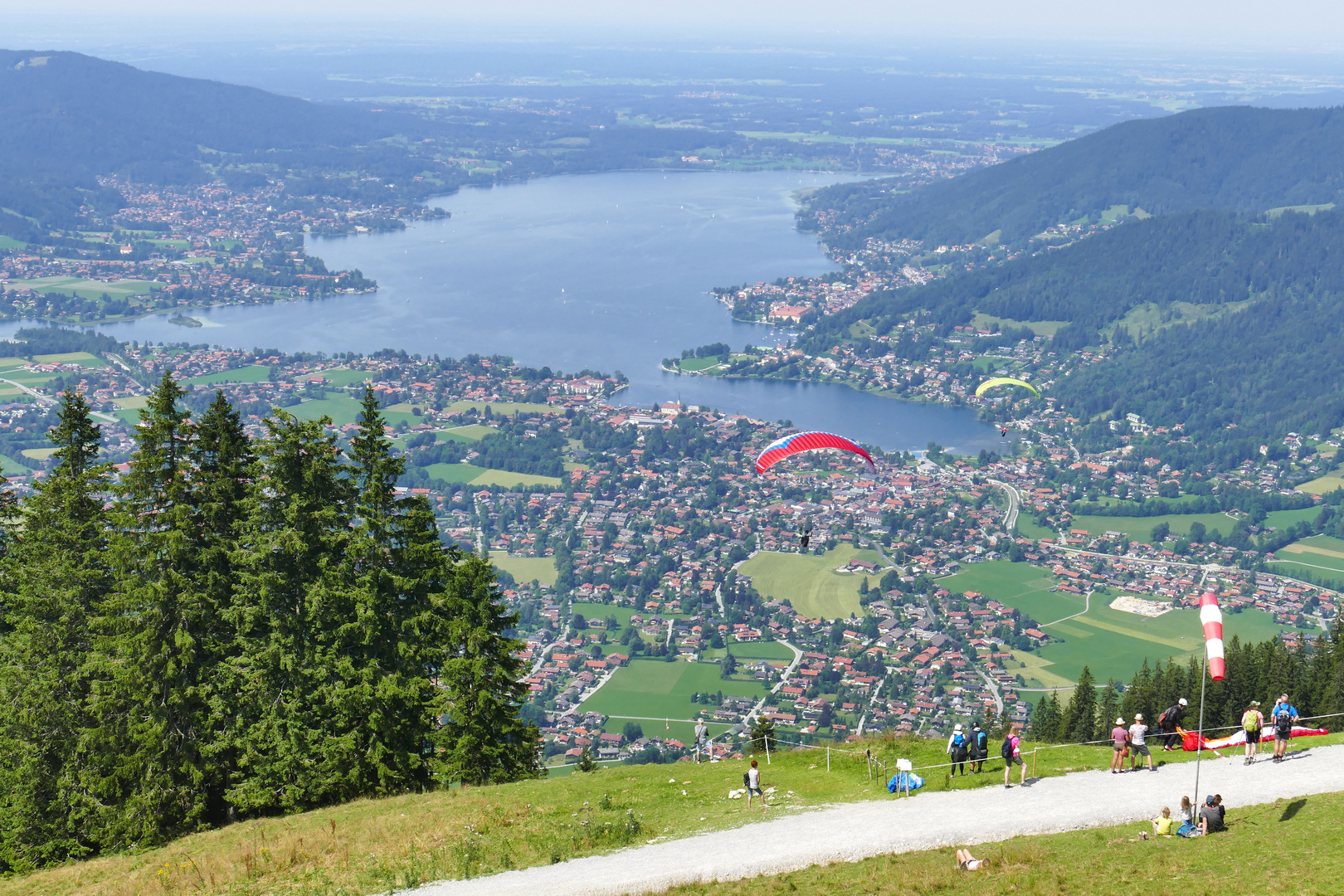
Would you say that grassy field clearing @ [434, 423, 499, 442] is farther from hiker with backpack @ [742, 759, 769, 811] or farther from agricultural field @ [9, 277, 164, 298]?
hiker with backpack @ [742, 759, 769, 811]

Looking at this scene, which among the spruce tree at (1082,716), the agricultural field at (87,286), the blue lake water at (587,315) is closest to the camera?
the spruce tree at (1082,716)

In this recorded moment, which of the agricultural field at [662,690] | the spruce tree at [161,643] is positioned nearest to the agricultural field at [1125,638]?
the agricultural field at [662,690]

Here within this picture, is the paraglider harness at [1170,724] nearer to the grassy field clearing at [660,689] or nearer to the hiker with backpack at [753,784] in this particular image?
the hiker with backpack at [753,784]

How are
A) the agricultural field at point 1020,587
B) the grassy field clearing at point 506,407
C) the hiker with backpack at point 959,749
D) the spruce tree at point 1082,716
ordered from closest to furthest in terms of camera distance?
the hiker with backpack at point 959,749
the spruce tree at point 1082,716
the agricultural field at point 1020,587
the grassy field clearing at point 506,407

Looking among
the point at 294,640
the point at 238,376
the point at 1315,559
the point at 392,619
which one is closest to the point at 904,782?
the point at 392,619

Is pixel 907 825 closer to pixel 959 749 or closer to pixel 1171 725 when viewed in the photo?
pixel 959 749

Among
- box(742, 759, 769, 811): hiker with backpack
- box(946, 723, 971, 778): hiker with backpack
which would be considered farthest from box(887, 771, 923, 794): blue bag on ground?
box(742, 759, 769, 811): hiker with backpack

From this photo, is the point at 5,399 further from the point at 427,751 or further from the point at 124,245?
the point at 427,751
